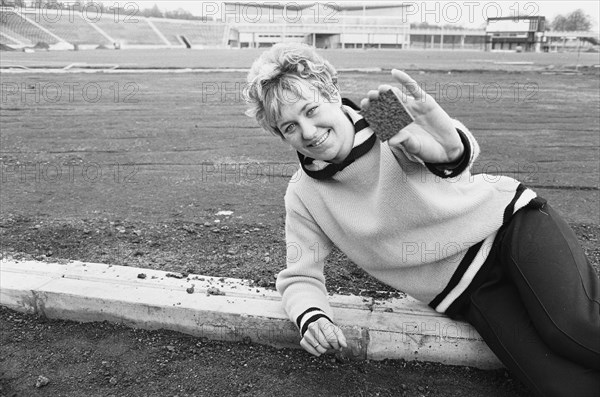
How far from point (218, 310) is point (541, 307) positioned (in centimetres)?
128

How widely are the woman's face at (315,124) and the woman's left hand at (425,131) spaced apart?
0.63ft

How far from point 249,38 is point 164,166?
8146 centimetres

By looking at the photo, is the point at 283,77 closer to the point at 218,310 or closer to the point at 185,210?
the point at 218,310

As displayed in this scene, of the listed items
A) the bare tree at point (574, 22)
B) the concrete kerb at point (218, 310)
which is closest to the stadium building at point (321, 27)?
the bare tree at point (574, 22)

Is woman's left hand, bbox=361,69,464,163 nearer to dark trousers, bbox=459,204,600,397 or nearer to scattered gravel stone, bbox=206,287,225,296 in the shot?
dark trousers, bbox=459,204,600,397

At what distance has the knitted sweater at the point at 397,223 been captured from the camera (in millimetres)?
2131

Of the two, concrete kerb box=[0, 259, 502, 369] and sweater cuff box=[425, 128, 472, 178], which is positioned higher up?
sweater cuff box=[425, 128, 472, 178]

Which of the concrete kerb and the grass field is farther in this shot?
the grass field

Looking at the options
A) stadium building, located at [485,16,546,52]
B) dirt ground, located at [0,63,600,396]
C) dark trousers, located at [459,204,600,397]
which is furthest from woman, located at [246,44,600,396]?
stadium building, located at [485,16,546,52]

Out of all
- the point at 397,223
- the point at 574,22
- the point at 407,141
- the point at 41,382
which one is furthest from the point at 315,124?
the point at 574,22

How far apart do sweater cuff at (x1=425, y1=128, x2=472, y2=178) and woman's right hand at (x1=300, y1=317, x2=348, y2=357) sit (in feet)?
2.28

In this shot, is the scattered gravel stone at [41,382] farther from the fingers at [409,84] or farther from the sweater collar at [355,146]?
the fingers at [409,84]

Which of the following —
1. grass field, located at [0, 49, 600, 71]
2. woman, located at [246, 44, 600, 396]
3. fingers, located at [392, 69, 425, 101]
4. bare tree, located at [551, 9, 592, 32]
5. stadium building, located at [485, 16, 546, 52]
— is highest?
bare tree, located at [551, 9, 592, 32]

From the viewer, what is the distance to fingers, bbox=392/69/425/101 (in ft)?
6.00
